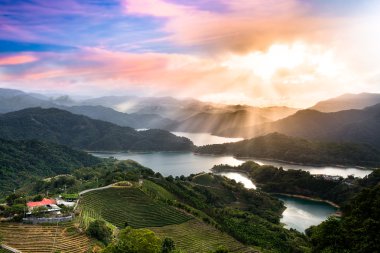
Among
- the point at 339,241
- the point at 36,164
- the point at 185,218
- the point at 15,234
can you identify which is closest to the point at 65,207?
the point at 15,234

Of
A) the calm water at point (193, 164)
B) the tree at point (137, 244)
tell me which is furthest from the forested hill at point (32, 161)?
the tree at point (137, 244)

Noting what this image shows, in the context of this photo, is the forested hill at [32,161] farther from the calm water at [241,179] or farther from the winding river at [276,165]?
the calm water at [241,179]

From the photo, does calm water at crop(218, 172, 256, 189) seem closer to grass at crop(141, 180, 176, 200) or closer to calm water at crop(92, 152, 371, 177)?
calm water at crop(92, 152, 371, 177)

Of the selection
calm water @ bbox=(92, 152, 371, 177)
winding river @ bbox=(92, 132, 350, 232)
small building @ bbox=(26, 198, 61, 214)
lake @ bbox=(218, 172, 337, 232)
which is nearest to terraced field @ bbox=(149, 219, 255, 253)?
small building @ bbox=(26, 198, 61, 214)

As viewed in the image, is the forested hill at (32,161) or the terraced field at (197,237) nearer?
the terraced field at (197,237)

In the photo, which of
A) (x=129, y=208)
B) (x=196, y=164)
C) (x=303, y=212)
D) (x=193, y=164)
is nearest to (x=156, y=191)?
(x=129, y=208)

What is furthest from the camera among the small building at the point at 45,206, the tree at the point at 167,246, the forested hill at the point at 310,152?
the forested hill at the point at 310,152
